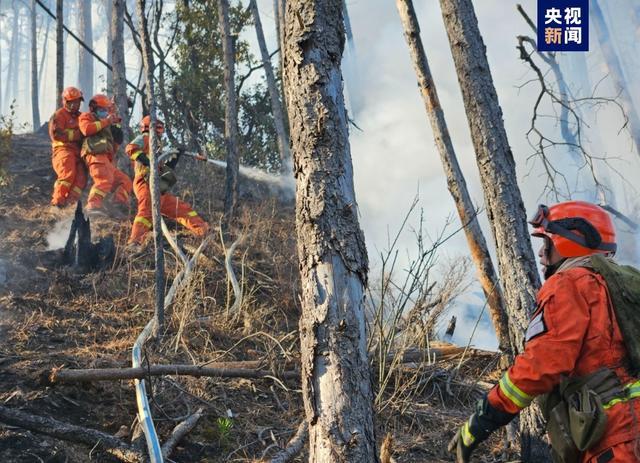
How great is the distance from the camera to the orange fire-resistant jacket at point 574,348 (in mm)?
2934

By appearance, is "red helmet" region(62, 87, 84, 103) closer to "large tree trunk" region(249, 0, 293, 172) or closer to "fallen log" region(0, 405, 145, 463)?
"large tree trunk" region(249, 0, 293, 172)

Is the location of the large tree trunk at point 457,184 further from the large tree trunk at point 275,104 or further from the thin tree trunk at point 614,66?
the thin tree trunk at point 614,66

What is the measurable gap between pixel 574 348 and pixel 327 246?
115 centimetres

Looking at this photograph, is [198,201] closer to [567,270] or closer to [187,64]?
[187,64]

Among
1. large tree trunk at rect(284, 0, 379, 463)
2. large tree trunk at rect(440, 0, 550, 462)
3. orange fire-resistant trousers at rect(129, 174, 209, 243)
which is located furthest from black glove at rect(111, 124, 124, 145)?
large tree trunk at rect(284, 0, 379, 463)

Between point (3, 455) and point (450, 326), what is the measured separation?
17.1ft

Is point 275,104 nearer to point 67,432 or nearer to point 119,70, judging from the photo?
point 119,70

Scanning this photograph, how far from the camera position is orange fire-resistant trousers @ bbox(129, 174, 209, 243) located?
353 inches

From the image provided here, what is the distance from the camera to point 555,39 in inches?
480

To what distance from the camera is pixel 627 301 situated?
303 cm

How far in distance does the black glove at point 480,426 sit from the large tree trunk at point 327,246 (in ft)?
1.54

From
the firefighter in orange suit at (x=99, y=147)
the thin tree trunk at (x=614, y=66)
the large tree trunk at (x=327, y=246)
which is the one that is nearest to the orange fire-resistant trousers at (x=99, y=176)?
the firefighter in orange suit at (x=99, y=147)

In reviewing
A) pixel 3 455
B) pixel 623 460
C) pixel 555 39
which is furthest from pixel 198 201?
pixel 623 460

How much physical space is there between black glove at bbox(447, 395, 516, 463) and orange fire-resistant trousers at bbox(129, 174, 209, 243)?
6.30 meters
